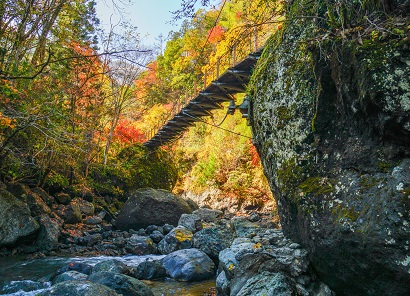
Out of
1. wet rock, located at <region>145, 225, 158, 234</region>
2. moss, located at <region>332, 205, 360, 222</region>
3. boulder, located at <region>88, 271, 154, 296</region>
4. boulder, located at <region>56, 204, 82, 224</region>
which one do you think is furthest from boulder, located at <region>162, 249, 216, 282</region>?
boulder, located at <region>56, 204, 82, 224</region>

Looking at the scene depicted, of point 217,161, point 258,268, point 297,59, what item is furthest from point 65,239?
point 217,161

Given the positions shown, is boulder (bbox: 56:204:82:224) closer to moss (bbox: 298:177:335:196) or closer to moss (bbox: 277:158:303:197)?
moss (bbox: 277:158:303:197)

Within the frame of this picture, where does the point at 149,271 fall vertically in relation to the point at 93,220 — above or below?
above

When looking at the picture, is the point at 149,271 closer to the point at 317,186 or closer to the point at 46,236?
the point at 46,236

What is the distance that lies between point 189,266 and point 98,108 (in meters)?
7.79

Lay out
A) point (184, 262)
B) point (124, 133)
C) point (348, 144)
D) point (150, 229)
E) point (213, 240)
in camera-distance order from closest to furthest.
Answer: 1. point (348, 144)
2. point (184, 262)
3. point (213, 240)
4. point (150, 229)
5. point (124, 133)

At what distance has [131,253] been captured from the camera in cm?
646

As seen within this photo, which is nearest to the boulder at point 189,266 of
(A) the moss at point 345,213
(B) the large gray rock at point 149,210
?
(A) the moss at point 345,213

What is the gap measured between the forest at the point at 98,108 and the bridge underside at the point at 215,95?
338 millimetres

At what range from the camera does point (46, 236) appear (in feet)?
20.3


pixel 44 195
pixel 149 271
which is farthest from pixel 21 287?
pixel 44 195

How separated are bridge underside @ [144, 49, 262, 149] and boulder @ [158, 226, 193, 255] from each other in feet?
11.4

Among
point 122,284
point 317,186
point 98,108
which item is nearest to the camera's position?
point 317,186

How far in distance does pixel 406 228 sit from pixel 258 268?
4.40ft
